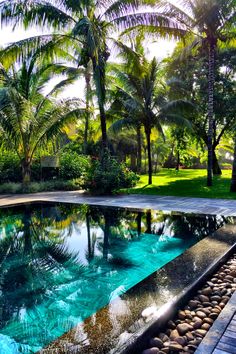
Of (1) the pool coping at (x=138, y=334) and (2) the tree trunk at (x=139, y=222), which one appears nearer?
(1) the pool coping at (x=138, y=334)

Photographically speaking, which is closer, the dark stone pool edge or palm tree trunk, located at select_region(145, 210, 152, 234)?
the dark stone pool edge

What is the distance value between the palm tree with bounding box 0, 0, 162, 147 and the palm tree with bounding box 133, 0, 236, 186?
695mm

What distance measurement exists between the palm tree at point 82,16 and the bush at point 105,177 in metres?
2.30

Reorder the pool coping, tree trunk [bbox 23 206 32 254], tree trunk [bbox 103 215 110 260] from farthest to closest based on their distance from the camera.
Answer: tree trunk [bbox 23 206 32 254] → tree trunk [bbox 103 215 110 260] → the pool coping

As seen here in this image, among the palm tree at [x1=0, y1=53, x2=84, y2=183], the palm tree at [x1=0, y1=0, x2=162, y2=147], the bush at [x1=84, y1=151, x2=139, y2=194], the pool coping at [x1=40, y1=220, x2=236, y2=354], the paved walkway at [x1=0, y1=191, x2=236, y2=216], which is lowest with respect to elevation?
the pool coping at [x1=40, y1=220, x2=236, y2=354]

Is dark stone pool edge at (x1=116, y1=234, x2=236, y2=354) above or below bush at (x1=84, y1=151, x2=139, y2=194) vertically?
below

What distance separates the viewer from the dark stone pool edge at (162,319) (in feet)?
7.26

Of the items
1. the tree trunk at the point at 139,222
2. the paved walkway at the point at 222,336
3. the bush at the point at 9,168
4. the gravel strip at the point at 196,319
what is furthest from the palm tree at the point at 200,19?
the paved walkway at the point at 222,336

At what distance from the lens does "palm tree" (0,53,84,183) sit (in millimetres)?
11523

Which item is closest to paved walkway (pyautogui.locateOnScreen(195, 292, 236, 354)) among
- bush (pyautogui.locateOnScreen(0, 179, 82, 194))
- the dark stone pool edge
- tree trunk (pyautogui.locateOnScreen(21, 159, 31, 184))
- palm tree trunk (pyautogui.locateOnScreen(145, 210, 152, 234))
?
the dark stone pool edge

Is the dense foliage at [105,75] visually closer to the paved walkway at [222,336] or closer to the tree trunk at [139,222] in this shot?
the tree trunk at [139,222]

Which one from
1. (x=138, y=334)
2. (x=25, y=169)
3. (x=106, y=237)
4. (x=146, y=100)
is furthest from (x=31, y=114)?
(x=138, y=334)

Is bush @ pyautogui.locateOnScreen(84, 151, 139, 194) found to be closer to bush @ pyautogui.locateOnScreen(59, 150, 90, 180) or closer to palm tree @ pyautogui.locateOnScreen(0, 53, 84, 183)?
palm tree @ pyautogui.locateOnScreen(0, 53, 84, 183)

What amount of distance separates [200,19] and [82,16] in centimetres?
470
